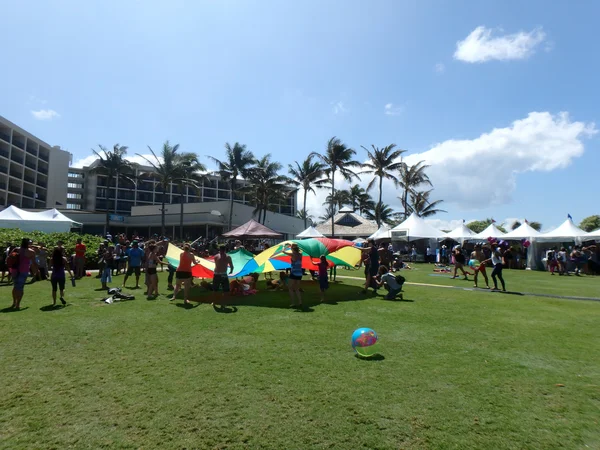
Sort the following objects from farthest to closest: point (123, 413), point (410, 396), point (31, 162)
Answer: point (31, 162)
point (410, 396)
point (123, 413)

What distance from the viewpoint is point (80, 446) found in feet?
10.2

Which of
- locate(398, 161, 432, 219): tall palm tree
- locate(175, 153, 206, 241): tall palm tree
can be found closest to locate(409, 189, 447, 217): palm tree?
locate(398, 161, 432, 219): tall palm tree

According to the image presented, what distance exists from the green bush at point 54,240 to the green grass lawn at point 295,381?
10935mm

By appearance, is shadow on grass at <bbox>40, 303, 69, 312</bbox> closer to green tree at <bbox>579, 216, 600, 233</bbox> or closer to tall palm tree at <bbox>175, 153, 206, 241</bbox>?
tall palm tree at <bbox>175, 153, 206, 241</bbox>

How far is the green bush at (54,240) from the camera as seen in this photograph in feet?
55.7

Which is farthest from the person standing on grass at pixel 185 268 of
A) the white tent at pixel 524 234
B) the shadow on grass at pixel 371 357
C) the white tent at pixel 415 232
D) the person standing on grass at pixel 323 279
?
the white tent at pixel 524 234

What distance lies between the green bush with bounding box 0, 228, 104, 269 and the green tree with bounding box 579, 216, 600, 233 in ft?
215

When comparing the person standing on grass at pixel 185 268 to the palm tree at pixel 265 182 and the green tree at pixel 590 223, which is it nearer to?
the palm tree at pixel 265 182

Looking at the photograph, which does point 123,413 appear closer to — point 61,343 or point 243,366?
point 243,366

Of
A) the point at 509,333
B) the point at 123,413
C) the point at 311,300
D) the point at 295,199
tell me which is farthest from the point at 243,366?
the point at 295,199

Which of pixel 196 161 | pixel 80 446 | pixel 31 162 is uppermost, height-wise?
pixel 31 162

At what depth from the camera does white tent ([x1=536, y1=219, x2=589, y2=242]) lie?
77.0ft

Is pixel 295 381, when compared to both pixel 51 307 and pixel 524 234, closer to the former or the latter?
pixel 51 307

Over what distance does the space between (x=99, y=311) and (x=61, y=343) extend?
280 cm
